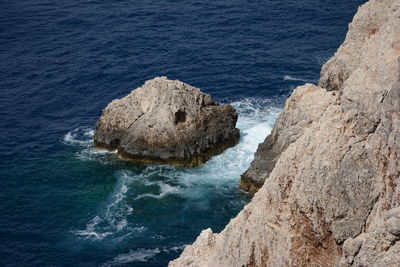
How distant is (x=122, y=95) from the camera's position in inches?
4702

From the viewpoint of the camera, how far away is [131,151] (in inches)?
3920

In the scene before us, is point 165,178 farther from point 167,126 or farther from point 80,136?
point 80,136

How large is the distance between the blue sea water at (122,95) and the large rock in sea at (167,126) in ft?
7.32

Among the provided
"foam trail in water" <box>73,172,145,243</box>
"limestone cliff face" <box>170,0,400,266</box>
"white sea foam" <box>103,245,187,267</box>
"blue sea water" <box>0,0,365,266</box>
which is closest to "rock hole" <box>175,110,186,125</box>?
"blue sea water" <box>0,0,365,266</box>

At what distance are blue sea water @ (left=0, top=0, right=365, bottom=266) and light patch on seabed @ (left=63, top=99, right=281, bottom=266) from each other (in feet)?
0.80

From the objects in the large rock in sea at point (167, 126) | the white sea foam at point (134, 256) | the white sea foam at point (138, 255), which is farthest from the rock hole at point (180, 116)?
the white sea foam at point (134, 256)

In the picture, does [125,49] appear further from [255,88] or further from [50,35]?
[255,88]

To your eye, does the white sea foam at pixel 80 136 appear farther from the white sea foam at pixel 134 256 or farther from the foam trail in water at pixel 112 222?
the white sea foam at pixel 134 256

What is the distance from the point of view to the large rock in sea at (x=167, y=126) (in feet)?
322

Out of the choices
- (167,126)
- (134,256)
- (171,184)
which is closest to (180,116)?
(167,126)


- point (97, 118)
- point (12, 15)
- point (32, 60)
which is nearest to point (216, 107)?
point (97, 118)

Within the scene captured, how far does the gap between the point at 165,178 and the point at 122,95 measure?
2996cm

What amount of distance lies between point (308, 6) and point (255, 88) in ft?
134

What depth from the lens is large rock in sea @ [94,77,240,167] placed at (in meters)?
98.1
